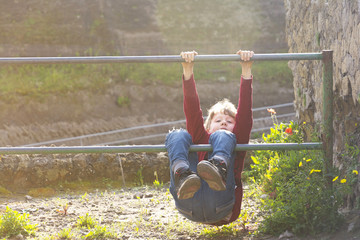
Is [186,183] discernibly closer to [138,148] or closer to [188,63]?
[138,148]

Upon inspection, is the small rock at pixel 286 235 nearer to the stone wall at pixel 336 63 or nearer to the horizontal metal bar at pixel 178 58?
the stone wall at pixel 336 63

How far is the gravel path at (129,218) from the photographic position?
343 centimetres

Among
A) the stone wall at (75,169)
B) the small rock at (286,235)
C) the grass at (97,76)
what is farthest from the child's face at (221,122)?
the grass at (97,76)

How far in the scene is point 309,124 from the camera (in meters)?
4.83

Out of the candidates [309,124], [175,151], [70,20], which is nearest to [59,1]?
[70,20]

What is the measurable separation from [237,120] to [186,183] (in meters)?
0.71

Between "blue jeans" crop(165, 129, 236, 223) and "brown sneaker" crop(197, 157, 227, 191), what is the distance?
0.11m

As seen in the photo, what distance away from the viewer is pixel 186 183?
2.73m

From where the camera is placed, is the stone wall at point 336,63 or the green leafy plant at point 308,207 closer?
the green leafy plant at point 308,207

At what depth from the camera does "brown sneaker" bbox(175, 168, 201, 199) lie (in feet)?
8.98

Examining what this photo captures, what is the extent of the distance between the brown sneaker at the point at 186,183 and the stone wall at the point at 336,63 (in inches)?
38.3

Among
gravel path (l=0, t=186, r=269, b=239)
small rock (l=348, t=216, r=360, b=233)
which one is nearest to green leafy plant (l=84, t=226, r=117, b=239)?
gravel path (l=0, t=186, r=269, b=239)

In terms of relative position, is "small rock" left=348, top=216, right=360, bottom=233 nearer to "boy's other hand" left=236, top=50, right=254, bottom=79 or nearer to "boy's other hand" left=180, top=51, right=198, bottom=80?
"boy's other hand" left=236, top=50, right=254, bottom=79

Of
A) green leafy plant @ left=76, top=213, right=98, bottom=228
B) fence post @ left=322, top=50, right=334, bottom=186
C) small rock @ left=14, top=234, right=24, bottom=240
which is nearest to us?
fence post @ left=322, top=50, right=334, bottom=186
